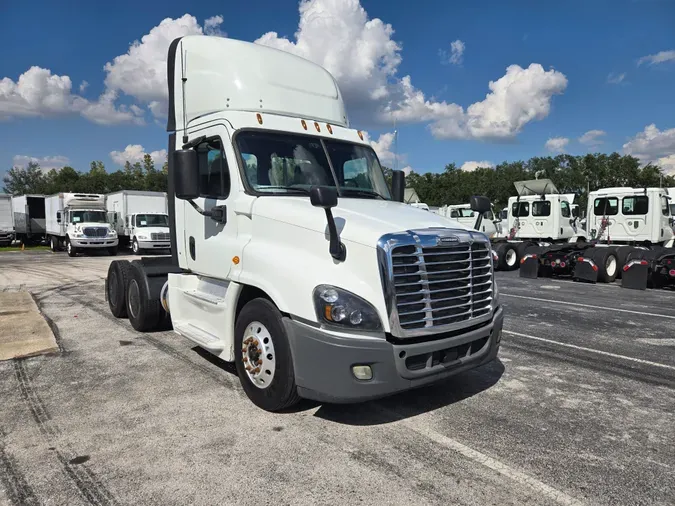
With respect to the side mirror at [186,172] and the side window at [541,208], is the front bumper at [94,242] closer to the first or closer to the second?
the side window at [541,208]

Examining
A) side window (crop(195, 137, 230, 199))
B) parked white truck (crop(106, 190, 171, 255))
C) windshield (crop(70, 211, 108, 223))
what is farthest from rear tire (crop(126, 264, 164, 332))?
windshield (crop(70, 211, 108, 223))

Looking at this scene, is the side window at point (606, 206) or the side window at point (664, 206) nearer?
the side window at point (664, 206)

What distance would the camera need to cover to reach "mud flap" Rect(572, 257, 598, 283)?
46.2 ft

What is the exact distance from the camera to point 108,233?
25688 mm

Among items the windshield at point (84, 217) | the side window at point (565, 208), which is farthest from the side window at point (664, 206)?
the windshield at point (84, 217)

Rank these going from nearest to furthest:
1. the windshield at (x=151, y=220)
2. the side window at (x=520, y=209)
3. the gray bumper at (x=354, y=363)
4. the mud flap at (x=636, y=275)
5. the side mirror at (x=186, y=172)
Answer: the gray bumper at (x=354, y=363) < the side mirror at (x=186, y=172) < the mud flap at (x=636, y=275) < the side window at (x=520, y=209) < the windshield at (x=151, y=220)

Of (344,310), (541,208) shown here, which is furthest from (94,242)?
(344,310)

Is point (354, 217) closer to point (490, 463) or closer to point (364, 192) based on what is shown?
point (364, 192)

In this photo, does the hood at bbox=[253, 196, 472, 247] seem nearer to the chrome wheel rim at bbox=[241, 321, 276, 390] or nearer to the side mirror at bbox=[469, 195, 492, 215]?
the side mirror at bbox=[469, 195, 492, 215]

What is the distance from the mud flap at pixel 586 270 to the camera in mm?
14094

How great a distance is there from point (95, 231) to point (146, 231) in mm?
2496

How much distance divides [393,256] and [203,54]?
3.62 m

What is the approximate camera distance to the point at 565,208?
18.6 meters

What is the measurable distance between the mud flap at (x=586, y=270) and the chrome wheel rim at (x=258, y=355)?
1276 cm
